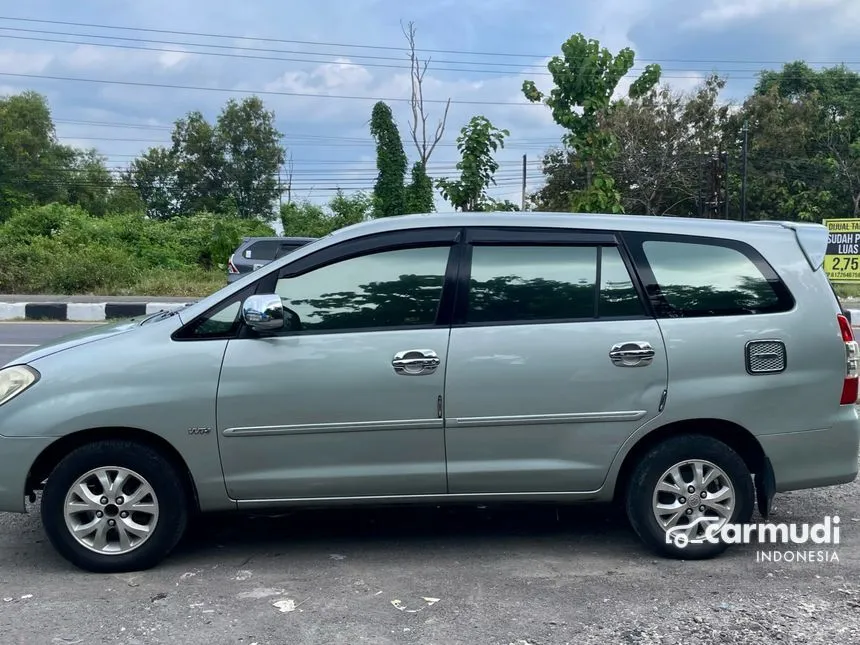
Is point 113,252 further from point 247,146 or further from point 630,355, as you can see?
point 247,146

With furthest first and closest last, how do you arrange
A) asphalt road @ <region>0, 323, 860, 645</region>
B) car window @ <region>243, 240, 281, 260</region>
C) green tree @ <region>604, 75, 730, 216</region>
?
green tree @ <region>604, 75, 730, 216</region> < car window @ <region>243, 240, 281, 260</region> < asphalt road @ <region>0, 323, 860, 645</region>

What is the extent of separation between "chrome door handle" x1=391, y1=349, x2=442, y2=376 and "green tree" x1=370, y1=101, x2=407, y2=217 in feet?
76.3

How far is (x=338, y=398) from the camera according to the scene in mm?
3863

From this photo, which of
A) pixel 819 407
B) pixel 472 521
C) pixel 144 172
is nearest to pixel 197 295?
pixel 472 521

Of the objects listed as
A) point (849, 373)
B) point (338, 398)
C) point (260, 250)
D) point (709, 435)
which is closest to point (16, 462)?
point (338, 398)

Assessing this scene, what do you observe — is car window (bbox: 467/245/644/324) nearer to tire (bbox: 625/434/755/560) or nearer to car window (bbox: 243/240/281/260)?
tire (bbox: 625/434/755/560)

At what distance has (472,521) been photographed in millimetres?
4746

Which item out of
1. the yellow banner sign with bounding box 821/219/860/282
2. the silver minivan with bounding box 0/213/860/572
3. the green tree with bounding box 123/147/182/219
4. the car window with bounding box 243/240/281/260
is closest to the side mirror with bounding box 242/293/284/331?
the silver minivan with bounding box 0/213/860/572

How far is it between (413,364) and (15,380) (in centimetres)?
187

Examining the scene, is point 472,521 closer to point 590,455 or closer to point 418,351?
point 590,455

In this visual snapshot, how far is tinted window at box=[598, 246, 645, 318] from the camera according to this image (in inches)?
160

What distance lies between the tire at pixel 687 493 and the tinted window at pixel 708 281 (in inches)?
25.7

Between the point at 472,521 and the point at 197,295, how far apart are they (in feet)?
55.0

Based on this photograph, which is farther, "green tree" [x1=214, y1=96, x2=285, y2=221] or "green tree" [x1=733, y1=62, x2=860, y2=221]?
"green tree" [x1=214, y1=96, x2=285, y2=221]
